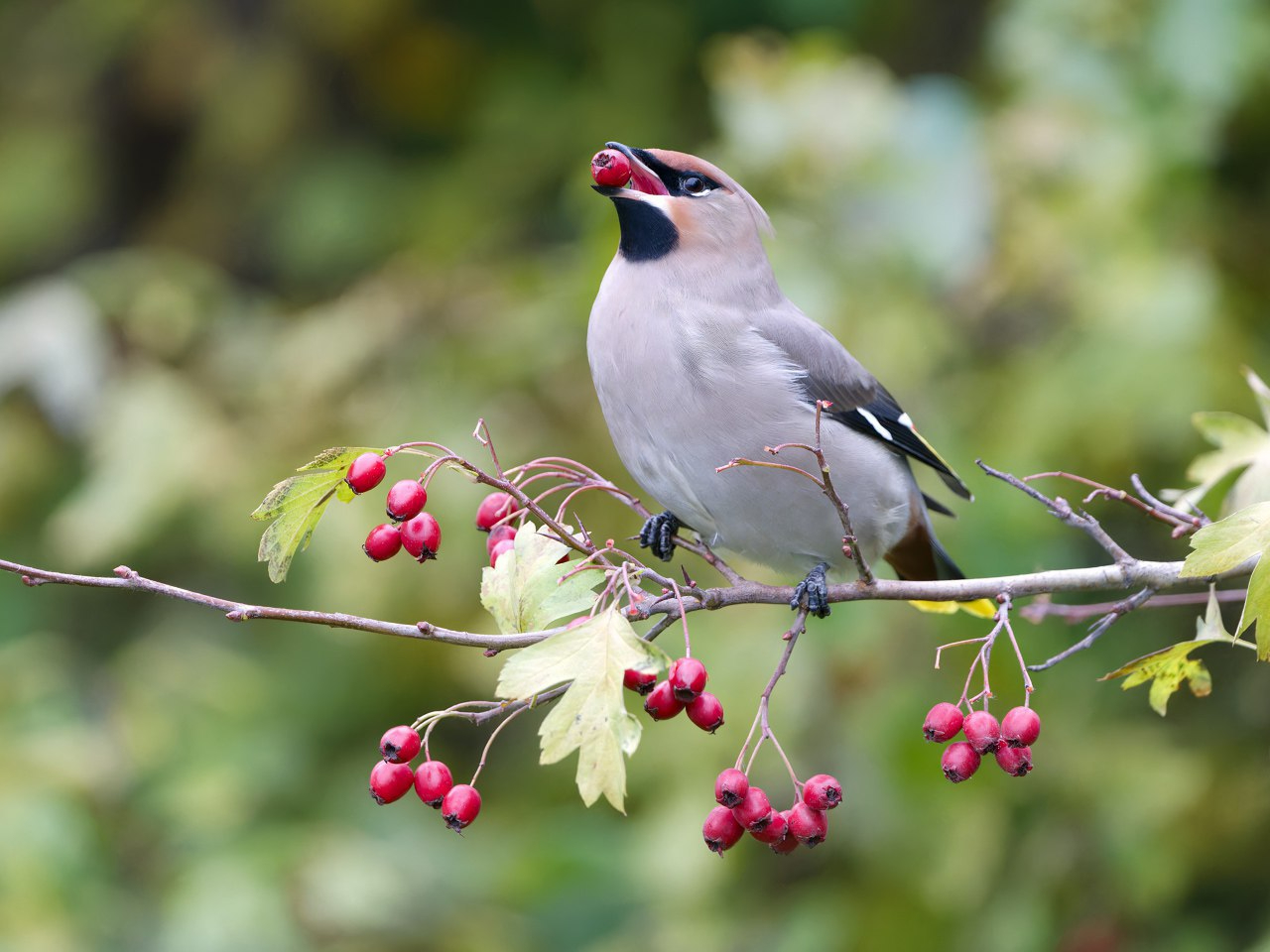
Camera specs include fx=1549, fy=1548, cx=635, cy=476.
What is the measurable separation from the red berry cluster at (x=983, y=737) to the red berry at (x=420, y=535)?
75 centimetres

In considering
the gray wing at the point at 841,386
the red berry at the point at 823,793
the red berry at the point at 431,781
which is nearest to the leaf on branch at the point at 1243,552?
the red berry at the point at 823,793

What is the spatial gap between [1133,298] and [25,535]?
13.0 ft

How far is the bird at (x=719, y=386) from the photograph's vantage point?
291 centimetres

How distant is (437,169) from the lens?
21.0ft

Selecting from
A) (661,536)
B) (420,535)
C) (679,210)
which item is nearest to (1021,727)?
(420,535)

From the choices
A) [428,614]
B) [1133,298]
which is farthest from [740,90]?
[428,614]

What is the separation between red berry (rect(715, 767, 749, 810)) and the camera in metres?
2.12

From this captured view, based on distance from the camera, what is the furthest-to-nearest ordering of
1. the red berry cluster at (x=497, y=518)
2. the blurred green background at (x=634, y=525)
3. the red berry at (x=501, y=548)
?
the blurred green background at (x=634, y=525) < the red berry cluster at (x=497, y=518) < the red berry at (x=501, y=548)

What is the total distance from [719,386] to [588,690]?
108cm

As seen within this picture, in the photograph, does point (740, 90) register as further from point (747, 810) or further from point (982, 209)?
point (747, 810)

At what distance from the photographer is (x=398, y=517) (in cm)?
220

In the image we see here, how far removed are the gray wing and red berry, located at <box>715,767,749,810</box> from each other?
44.9 inches

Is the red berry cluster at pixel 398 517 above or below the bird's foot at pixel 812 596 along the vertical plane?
above

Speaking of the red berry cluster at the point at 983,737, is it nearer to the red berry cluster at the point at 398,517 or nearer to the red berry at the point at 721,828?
the red berry at the point at 721,828
